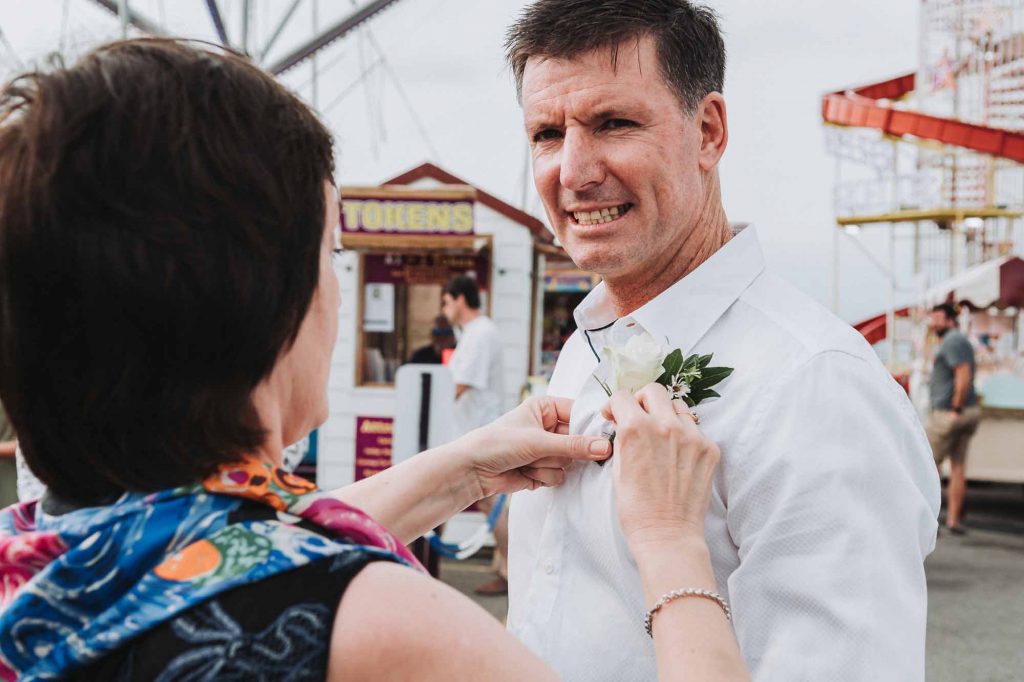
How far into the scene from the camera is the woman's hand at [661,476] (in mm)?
1195

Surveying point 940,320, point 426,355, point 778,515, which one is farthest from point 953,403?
point 778,515

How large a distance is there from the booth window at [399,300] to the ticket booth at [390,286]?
1 centimetres

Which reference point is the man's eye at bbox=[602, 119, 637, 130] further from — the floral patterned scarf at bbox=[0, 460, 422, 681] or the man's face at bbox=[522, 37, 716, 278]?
the floral patterned scarf at bbox=[0, 460, 422, 681]

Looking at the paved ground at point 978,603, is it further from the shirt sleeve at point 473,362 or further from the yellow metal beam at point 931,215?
the yellow metal beam at point 931,215

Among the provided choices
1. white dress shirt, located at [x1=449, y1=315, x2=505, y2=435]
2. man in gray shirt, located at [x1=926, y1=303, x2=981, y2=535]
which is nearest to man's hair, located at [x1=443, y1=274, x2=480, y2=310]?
white dress shirt, located at [x1=449, y1=315, x2=505, y2=435]

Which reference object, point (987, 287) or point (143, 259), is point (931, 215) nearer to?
point (987, 287)

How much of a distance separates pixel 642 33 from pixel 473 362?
5.45m

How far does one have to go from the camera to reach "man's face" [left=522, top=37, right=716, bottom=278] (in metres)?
1.58

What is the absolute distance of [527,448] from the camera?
1.64 m

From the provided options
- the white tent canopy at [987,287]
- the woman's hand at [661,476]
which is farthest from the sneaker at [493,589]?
the white tent canopy at [987,287]

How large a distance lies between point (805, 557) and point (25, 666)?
973 millimetres

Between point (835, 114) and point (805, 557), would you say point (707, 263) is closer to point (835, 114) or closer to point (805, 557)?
point (805, 557)

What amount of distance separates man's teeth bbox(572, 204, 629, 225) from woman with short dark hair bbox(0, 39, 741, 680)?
0.80m

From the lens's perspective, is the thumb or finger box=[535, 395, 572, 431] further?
finger box=[535, 395, 572, 431]
